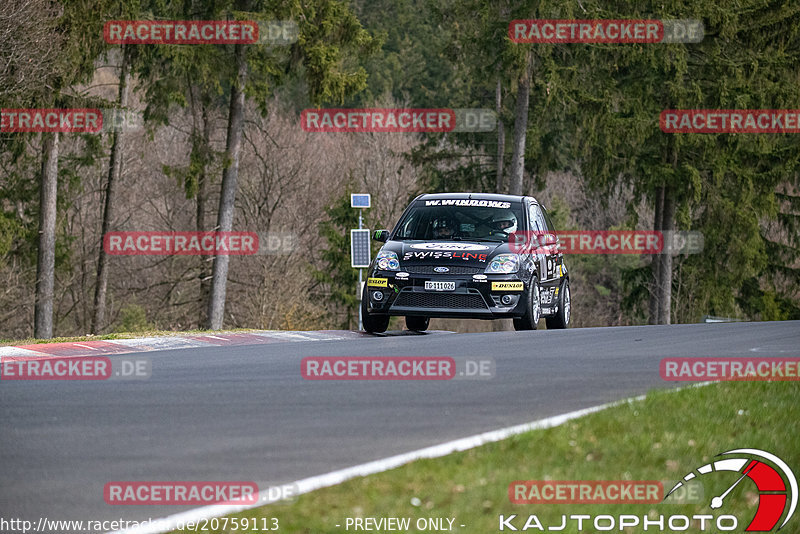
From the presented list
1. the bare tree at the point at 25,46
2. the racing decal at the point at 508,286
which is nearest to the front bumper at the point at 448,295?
the racing decal at the point at 508,286

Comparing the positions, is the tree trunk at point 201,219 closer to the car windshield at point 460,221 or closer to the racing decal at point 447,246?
the car windshield at point 460,221

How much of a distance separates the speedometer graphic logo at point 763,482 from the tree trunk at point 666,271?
1190 inches

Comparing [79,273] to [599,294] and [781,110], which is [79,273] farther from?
[599,294]

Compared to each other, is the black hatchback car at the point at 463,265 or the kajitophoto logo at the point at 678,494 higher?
the black hatchback car at the point at 463,265

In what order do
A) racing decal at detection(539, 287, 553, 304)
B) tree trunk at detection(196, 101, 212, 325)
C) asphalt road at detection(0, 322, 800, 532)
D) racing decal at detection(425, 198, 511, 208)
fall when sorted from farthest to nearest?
tree trunk at detection(196, 101, 212, 325)
racing decal at detection(425, 198, 511, 208)
racing decal at detection(539, 287, 553, 304)
asphalt road at detection(0, 322, 800, 532)

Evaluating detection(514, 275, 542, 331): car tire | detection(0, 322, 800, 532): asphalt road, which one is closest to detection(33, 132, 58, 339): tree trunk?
detection(514, 275, 542, 331): car tire

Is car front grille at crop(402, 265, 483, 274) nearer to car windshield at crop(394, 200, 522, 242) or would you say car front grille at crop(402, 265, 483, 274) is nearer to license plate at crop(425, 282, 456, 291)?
license plate at crop(425, 282, 456, 291)

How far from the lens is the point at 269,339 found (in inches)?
667

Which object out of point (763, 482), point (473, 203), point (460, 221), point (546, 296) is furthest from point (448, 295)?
point (763, 482)

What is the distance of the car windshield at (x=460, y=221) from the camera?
18.1 metres

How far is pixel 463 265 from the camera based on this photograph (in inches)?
672

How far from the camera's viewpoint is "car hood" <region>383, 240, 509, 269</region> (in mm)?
17125

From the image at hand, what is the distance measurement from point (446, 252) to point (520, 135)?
19863 millimetres

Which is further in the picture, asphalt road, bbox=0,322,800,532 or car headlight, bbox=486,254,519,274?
car headlight, bbox=486,254,519,274
